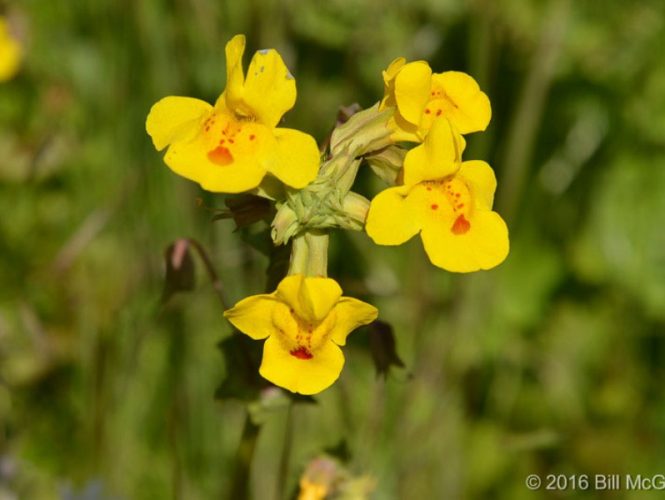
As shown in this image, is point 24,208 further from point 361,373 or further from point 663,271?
point 663,271

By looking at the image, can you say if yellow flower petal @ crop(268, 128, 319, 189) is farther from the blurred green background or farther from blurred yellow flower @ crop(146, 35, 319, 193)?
the blurred green background

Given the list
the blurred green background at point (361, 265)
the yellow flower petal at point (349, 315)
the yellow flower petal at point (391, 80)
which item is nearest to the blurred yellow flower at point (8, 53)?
the blurred green background at point (361, 265)

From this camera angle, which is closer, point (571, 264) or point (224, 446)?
point (224, 446)

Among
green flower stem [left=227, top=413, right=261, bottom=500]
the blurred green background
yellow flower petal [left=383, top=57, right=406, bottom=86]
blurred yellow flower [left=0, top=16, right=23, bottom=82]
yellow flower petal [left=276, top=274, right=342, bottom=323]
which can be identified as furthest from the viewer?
blurred yellow flower [left=0, top=16, right=23, bottom=82]

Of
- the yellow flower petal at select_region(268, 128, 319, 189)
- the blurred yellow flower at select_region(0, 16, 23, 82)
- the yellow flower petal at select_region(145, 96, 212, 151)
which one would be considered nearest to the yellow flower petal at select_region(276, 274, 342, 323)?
the yellow flower petal at select_region(268, 128, 319, 189)

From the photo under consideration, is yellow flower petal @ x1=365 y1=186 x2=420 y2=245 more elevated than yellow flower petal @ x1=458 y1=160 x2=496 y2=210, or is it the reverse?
yellow flower petal @ x1=458 y1=160 x2=496 y2=210

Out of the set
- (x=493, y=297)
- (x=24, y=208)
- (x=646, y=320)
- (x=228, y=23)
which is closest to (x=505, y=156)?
(x=493, y=297)
